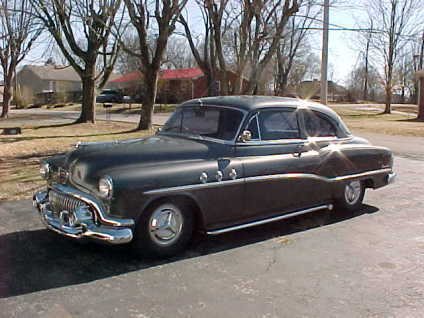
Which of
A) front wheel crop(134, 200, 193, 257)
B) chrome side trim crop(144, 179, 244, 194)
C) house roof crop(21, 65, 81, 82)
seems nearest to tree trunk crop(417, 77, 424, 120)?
chrome side trim crop(144, 179, 244, 194)

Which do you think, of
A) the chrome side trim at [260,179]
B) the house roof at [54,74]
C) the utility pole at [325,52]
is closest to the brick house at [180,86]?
the house roof at [54,74]

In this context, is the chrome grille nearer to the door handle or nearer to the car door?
the car door

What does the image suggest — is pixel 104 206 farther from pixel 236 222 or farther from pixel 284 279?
pixel 284 279

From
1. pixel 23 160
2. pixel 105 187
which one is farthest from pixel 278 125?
pixel 23 160

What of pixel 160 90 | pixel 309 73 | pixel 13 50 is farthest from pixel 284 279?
pixel 309 73

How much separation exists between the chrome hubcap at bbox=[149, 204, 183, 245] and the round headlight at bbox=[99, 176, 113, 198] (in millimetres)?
491

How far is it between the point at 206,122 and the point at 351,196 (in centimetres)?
240

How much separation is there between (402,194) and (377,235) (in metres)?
2.51

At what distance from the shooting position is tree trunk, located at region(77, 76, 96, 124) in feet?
67.2

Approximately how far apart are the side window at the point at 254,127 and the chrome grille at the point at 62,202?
1989mm

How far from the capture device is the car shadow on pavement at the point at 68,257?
3.59 meters

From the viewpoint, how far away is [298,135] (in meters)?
5.23

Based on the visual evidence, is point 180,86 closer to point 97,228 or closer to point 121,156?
point 121,156

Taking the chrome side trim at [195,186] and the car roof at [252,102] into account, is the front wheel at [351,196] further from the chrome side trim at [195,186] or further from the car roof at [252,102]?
the chrome side trim at [195,186]
